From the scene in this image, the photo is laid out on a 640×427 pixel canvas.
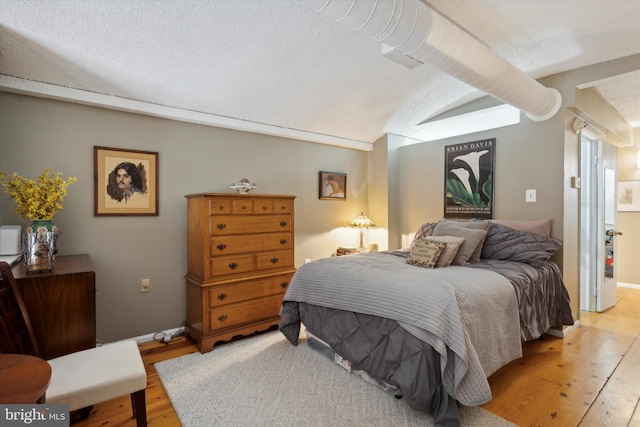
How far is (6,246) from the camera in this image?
82.7 inches

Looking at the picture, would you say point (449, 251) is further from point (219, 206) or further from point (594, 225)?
point (594, 225)

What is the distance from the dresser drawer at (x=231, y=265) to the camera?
110 inches

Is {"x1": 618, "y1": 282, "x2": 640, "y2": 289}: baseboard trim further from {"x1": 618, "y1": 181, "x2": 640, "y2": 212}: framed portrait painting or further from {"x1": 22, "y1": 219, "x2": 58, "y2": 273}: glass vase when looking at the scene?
{"x1": 22, "y1": 219, "x2": 58, "y2": 273}: glass vase

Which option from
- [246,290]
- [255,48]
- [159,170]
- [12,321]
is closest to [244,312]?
[246,290]

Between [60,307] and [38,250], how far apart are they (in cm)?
36

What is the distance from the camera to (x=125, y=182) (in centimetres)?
281

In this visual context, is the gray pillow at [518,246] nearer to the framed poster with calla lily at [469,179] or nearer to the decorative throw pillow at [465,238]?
the decorative throw pillow at [465,238]

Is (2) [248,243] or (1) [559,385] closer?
(1) [559,385]

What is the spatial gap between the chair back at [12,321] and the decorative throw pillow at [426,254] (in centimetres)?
243

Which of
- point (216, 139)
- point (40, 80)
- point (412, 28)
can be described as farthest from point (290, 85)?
point (40, 80)

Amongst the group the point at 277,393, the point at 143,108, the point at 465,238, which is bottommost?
the point at 277,393

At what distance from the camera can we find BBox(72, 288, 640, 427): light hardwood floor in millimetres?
1875

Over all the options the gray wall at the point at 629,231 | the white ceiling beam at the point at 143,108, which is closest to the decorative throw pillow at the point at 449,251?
the white ceiling beam at the point at 143,108

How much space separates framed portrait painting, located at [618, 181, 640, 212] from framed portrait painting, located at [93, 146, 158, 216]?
6.26 meters
